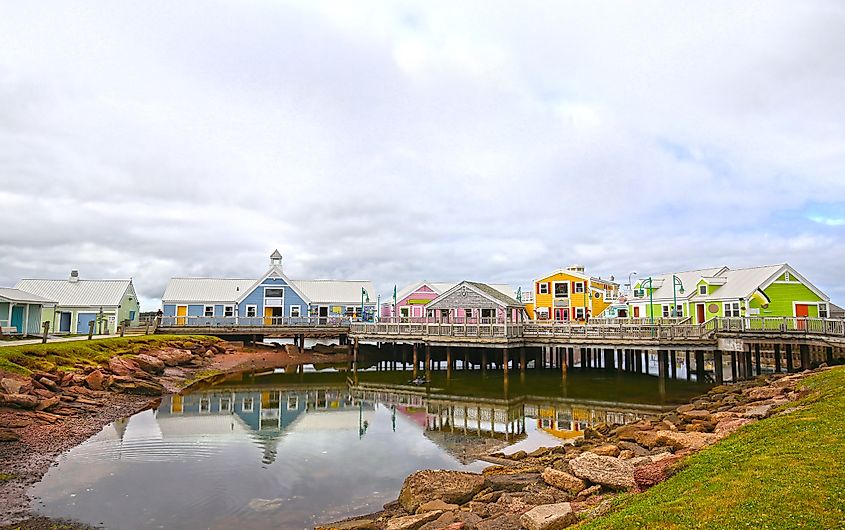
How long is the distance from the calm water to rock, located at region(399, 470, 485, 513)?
163 centimetres

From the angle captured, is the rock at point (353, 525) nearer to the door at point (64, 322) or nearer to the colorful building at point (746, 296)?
the colorful building at point (746, 296)

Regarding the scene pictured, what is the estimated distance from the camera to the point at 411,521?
35.4ft

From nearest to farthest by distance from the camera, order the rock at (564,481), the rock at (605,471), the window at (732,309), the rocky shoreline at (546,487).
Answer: the rocky shoreline at (546,487) → the rock at (605,471) → the rock at (564,481) → the window at (732,309)

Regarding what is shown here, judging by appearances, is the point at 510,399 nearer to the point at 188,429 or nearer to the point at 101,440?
the point at 188,429

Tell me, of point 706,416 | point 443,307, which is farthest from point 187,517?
point 443,307

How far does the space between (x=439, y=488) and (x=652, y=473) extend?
15.3 ft

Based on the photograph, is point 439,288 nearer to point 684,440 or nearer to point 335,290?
point 335,290

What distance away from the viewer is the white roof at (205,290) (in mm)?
56938

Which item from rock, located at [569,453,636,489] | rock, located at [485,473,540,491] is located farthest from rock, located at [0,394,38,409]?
rock, located at [569,453,636,489]

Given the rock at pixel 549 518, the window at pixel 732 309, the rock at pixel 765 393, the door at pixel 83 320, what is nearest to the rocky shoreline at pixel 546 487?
the rock at pixel 549 518

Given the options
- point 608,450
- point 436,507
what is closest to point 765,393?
point 608,450

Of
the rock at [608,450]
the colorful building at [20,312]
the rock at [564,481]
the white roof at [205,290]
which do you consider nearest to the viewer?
the rock at [564,481]

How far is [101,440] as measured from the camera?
1956 centimetres

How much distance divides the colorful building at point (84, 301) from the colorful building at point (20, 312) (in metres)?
5.94
